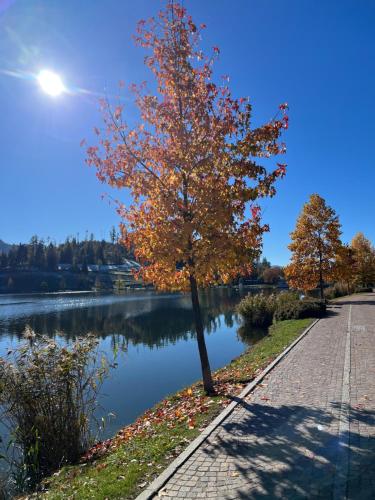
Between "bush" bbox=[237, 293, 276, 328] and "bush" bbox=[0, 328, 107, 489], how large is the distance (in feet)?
64.9

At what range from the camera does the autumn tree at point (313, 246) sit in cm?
3322

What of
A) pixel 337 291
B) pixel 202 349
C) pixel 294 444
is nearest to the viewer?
pixel 294 444

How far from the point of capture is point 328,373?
9773mm

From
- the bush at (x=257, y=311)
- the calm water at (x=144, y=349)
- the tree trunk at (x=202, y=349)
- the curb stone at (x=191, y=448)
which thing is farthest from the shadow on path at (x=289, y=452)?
the bush at (x=257, y=311)

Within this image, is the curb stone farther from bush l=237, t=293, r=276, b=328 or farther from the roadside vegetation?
bush l=237, t=293, r=276, b=328

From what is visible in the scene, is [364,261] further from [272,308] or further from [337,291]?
[272,308]

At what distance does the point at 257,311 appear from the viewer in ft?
88.7

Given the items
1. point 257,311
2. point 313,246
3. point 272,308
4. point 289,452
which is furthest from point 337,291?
point 289,452

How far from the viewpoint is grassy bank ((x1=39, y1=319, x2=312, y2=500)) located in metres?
5.41

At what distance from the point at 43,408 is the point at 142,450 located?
266 cm

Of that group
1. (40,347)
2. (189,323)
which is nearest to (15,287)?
(189,323)

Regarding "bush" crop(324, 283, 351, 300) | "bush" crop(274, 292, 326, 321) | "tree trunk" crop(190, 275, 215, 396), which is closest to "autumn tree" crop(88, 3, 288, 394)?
"tree trunk" crop(190, 275, 215, 396)

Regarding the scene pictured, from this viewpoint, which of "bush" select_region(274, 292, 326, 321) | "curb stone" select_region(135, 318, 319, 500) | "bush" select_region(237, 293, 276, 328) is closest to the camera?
"curb stone" select_region(135, 318, 319, 500)

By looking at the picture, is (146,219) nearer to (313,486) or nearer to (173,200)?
(173,200)
